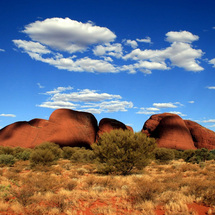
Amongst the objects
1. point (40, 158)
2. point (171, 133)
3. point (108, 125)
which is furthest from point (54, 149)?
point (171, 133)

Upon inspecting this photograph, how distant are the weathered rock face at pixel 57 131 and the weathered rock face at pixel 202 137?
1883 cm

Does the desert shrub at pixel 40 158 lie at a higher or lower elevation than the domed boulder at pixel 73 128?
lower

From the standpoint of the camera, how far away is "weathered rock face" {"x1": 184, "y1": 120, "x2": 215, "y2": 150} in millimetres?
38669

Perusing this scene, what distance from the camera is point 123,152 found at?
44.4ft

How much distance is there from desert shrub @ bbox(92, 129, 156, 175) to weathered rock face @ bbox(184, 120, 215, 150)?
92.9 feet

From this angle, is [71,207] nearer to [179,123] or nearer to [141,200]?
[141,200]

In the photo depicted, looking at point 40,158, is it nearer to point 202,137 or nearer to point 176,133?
point 176,133

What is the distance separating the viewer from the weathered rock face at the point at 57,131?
3403cm

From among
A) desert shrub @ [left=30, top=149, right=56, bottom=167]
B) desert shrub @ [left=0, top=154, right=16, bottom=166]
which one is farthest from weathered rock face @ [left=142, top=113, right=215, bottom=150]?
desert shrub @ [left=0, top=154, right=16, bottom=166]

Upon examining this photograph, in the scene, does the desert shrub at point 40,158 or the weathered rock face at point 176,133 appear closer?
the desert shrub at point 40,158

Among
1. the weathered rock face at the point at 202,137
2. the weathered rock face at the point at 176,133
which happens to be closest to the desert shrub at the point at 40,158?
the weathered rock face at the point at 176,133

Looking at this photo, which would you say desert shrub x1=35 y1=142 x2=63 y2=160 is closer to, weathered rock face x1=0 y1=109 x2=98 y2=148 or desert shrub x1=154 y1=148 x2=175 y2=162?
weathered rock face x1=0 y1=109 x2=98 y2=148

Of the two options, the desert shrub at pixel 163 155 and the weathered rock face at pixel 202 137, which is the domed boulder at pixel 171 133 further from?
the desert shrub at pixel 163 155

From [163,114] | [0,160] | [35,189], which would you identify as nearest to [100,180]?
[35,189]
